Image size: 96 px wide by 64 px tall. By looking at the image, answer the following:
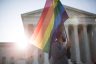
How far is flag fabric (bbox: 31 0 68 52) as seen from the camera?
5312mm

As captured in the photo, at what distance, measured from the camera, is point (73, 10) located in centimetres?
3788

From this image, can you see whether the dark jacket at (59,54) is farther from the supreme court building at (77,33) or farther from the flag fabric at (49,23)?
the supreme court building at (77,33)

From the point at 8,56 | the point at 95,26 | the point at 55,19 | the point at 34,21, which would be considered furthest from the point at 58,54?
the point at 8,56

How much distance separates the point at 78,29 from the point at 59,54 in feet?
122

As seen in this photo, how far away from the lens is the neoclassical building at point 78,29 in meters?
36.9

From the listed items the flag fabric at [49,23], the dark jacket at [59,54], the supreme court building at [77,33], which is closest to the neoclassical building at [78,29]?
the supreme court building at [77,33]

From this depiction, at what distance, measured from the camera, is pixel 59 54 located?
15.2 feet

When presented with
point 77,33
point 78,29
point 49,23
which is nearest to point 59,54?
point 49,23

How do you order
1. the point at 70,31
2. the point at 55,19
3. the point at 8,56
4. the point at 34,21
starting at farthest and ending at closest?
the point at 8,56, the point at 70,31, the point at 34,21, the point at 55,19

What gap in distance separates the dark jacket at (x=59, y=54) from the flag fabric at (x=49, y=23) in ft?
1.38

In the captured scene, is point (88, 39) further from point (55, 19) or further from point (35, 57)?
point (55, 19)

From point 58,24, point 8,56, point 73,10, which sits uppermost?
point 73,10

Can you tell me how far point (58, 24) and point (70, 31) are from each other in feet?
118

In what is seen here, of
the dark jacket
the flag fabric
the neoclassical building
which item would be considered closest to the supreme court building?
the neoclassical building
